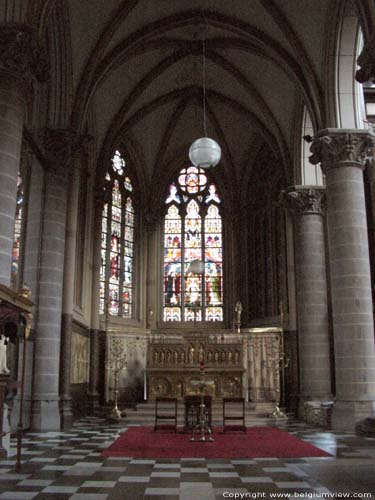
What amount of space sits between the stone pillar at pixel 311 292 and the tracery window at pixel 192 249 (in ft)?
22.2

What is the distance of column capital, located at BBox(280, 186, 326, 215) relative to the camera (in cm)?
2162

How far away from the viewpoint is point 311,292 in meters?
20.7

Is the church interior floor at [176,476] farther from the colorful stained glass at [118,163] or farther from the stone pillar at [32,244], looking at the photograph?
the colorful stained glass at [118,163]

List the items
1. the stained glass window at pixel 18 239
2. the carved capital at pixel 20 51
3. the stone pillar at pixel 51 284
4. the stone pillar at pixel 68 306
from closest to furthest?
the carved capital at pixel 20 51
the stone pillar at pixel 51 284
the stone pillar at pixel 68 306
the stained glass window at pixel 18 239

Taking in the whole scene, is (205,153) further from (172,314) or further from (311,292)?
(172,314)

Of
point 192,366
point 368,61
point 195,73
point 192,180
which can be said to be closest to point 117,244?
point 192,180

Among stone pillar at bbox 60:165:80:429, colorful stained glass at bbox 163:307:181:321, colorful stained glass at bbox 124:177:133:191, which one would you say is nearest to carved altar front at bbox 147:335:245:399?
stone pillar at bbox 60:165:80:429

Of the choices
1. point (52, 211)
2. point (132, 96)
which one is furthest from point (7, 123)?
point (132, 96)


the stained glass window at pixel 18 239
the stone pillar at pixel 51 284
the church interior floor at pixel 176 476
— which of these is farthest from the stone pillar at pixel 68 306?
the church interior floor at pixel 176 476

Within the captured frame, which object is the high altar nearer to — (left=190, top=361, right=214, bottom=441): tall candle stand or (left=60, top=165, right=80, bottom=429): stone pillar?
(left=60, top=165, right=80, bottom=429): stone pillar

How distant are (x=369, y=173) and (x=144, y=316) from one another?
12.1 m

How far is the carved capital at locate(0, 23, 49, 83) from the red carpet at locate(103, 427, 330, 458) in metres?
8.11

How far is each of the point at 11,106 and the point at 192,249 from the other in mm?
16858

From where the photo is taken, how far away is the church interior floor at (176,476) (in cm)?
729
